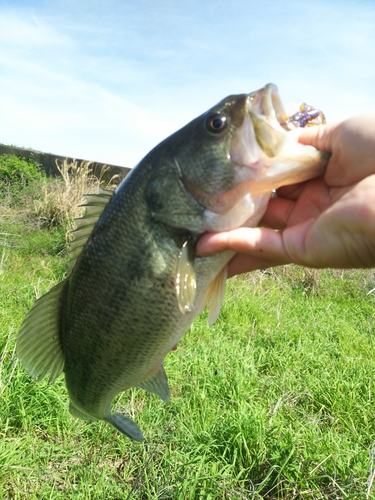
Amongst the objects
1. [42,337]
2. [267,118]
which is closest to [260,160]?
[267,118]

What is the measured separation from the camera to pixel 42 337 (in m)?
2.22

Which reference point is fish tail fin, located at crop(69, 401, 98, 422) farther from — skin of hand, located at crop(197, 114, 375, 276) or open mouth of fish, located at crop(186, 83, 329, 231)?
open mouth of fish, located at crop(186, 83, 329, 231)

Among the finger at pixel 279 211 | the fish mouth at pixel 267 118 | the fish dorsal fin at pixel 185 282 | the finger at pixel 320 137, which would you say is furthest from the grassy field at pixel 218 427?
the fish mouth at pixel 267 118

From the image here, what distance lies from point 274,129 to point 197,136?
333 millimetres

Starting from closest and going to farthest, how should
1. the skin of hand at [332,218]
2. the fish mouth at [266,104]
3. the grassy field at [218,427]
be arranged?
the skin of hand at [332,218] → the fish mouth at [266,104] → the grassy field at [218,427]

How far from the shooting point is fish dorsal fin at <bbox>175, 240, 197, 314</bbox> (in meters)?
1.86

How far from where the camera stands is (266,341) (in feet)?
18.0

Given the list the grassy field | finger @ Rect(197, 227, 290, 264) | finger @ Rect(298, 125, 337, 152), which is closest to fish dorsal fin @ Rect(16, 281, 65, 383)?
finger @ Rect(197, 227, 290, 264)

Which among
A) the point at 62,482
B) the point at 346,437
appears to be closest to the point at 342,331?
the point at 346,437

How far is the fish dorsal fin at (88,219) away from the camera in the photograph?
7.07 ft

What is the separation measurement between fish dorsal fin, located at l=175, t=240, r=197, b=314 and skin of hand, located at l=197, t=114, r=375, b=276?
0.07 meters

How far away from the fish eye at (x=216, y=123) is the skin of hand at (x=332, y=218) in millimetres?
386

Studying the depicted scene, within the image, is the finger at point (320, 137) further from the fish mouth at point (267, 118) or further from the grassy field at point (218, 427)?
the grassy field at point (218, 427)

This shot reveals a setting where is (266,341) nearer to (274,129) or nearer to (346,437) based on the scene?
(346,437)
